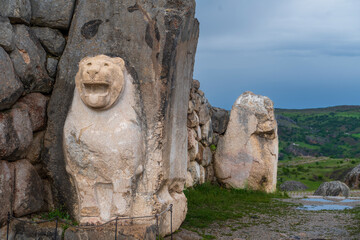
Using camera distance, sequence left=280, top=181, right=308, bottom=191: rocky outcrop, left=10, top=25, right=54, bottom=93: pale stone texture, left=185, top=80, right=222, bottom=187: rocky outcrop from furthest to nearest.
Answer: left=280, top=181, right=308, bottom=191: rocky outcrop, left=185, top=80, right=222, bottom=187: rocky outcrop, left=10, top=25, right=54, bottom=93: pale stone texture

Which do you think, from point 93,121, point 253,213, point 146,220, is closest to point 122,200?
point 146,220

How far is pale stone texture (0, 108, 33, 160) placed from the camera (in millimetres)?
5586

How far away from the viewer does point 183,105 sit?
6875 mm

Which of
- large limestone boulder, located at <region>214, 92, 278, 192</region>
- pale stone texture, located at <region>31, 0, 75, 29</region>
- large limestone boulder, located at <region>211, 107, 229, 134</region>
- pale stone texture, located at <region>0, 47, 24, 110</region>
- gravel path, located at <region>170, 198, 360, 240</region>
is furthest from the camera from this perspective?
large limestone boulder, located at <region>211, 107, 229, 134</region>

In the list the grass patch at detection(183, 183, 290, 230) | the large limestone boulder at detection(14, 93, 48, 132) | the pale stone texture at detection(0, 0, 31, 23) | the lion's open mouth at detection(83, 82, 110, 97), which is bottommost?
the grass patch at detection(183, 183, 290, 230)

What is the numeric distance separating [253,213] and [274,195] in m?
2.89

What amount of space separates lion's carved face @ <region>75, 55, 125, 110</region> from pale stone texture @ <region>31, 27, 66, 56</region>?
828 millimetres

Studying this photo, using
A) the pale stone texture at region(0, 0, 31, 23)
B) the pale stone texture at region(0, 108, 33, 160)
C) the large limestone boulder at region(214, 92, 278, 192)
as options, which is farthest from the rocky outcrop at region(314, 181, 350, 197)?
the pale stone texture at region(0, 0, 31, 23)

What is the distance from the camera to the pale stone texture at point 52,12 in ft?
20.9

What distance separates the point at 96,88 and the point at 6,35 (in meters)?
1.27

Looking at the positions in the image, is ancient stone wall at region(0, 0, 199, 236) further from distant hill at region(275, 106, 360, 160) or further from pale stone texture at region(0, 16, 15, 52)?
distant hill at region(275, 106, 360, 160)

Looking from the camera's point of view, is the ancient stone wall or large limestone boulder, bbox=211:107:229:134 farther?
large limestone boulder, bbox=211:107:229:134

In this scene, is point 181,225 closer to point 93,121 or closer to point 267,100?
point 93,121

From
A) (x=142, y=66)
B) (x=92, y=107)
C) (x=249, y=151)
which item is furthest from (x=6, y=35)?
(x=249, y=151)
